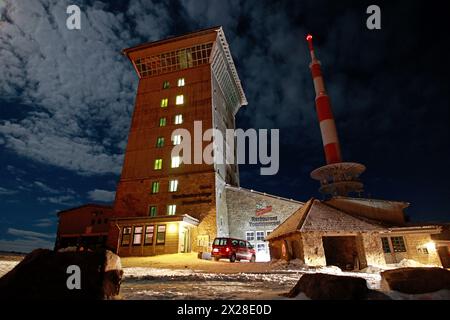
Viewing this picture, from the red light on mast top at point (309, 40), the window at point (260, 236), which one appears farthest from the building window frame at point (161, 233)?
the red light on mast top at point (309, 40)

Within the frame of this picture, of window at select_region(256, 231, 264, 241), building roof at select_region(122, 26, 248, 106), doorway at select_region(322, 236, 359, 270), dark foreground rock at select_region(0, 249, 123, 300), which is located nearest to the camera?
dark foreground rock at select_region(0, 249, 123, 300)

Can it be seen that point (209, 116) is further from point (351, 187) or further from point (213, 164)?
point (351, 187)

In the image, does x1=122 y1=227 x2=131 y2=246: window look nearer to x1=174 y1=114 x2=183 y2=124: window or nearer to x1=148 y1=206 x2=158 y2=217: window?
x1=148 y1=206 x2=158 y2=217: window

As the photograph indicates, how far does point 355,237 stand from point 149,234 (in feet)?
62.5

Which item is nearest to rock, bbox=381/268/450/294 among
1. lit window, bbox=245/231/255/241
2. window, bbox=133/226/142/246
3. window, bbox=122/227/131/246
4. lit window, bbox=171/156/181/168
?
window, bbox=133/226/142/246

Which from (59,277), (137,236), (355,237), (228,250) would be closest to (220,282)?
(59,277)

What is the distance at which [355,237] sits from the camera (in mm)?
18500

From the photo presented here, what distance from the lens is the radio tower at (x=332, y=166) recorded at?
32.3 m

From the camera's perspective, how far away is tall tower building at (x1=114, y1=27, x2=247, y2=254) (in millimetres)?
29328

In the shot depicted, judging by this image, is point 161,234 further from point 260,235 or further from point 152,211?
point 260,235

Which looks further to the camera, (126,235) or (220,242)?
(126,235)

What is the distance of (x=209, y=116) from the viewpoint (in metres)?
33.7

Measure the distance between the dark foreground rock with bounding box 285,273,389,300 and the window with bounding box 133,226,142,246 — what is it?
23937 millimetres
